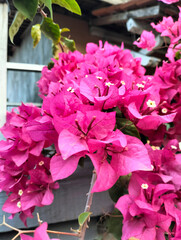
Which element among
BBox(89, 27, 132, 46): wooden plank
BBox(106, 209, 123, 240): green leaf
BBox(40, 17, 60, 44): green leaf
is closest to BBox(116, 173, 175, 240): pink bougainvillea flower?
BBox(106, 209, 123, 240): green leaf

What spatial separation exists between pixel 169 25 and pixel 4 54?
568mm

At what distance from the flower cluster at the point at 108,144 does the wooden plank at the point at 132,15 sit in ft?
2.66

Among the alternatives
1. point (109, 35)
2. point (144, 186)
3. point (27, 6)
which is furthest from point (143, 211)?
point (109, 35)

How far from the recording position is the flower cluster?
1.17 feet

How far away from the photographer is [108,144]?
15.0 inches

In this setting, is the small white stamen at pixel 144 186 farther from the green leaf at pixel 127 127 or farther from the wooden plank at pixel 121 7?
the wooden plank at pixel 121 7

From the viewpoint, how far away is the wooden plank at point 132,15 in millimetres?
1311

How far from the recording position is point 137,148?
38 cm

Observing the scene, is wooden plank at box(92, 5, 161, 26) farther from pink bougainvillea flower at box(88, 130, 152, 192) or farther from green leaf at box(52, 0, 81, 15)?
pink bougainvillea flower at box(88, 130, 152, 192)

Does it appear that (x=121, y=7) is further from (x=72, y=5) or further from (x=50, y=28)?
(x=72, y=5)

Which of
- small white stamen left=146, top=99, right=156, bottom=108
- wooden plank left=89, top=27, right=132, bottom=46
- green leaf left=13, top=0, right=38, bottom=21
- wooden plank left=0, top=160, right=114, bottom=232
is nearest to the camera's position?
green leaf left=13, top=0, right=38, bottom=21

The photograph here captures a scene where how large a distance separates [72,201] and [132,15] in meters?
1.16

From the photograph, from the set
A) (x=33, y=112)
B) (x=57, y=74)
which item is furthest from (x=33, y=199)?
(x=57, y=74)

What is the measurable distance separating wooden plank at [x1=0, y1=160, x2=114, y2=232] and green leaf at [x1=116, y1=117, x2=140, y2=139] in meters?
0.35
